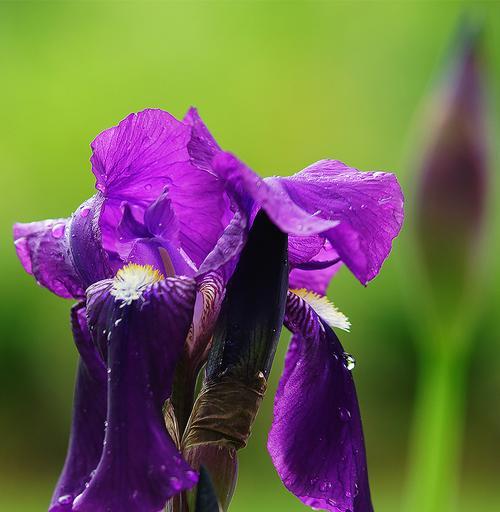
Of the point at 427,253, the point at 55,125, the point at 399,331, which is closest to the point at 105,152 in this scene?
the point at 427,253

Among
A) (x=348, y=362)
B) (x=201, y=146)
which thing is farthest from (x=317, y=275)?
(x=201, y=146)

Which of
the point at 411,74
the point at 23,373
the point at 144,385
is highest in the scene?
the point at 411,74

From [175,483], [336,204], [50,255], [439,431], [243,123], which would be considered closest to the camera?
[175,483]

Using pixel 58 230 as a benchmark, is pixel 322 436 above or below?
below

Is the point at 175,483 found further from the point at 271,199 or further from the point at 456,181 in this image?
the point at 456,181

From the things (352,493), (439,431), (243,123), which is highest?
(243,123)

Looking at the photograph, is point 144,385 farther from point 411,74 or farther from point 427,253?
point 411,74

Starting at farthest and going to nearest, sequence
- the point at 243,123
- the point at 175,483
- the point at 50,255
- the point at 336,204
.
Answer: the point at 243,123 < the point at 50,255 < the point at 336,204 < the point at 175,483
